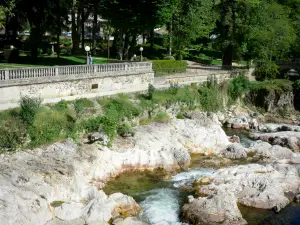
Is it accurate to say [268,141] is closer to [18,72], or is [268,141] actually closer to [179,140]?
[179,140]

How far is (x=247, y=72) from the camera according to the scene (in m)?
49.8

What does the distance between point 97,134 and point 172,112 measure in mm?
9661

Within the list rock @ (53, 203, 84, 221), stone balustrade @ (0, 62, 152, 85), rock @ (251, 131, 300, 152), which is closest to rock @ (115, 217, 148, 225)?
rock @ (53, 203, 84, 221)

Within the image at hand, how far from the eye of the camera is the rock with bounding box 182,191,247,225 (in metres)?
20.9

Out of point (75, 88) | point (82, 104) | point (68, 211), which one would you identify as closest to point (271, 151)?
point (82, 104)

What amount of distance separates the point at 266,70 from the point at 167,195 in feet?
98.0

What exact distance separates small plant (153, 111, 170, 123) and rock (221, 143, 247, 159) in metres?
5.17

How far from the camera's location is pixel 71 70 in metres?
30.4

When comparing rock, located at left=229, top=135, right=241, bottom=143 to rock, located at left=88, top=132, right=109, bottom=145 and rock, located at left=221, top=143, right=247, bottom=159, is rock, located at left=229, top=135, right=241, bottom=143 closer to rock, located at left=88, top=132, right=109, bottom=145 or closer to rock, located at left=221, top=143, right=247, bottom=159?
rock, located at left=221, top=143, right=247, bottom=159

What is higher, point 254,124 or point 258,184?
point 254,124

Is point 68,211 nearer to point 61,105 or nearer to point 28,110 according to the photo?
point 28,110

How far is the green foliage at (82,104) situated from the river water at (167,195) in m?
5.50

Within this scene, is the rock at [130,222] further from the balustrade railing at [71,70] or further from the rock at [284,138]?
the rock at [284,138]

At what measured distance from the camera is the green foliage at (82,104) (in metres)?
28.6
